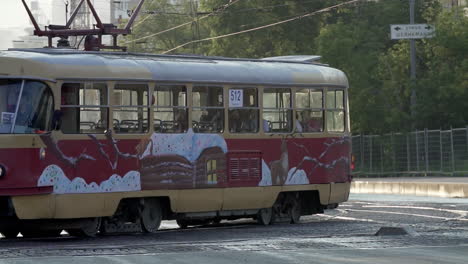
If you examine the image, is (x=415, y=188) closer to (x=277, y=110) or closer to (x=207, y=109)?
Answer: (x=277, y=110)

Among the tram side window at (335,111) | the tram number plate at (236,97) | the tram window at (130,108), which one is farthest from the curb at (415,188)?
the tram window at (130,108)

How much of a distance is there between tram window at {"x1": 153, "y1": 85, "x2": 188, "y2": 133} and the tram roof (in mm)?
176

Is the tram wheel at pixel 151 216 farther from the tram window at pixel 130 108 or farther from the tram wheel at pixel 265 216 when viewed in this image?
the tram wheel at pixel 265 216

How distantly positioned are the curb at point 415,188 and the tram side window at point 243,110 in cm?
1623

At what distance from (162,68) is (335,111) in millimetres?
4741

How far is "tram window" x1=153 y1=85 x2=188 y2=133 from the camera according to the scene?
21641 millimetres

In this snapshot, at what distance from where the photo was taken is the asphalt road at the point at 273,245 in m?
15.7

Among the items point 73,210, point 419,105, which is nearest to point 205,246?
point 73,210

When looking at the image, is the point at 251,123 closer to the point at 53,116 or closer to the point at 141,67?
the point at 141,67

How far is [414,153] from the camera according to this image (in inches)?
1998

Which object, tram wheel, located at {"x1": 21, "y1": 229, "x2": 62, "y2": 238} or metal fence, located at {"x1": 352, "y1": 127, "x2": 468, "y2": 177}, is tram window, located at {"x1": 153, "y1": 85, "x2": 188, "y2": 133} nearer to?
tram wheel, located at {"x1": 21, "y1": 229, "x2": 62, "y2": 238}

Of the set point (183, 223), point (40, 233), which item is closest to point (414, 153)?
point (183, 223)

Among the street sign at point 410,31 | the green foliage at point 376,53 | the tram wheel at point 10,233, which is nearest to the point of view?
the tram wheel at point 10,233

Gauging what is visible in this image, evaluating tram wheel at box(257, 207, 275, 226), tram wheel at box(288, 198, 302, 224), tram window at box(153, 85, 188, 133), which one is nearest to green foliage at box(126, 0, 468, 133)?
tram wheel at box(288, 198, 302, 224)
